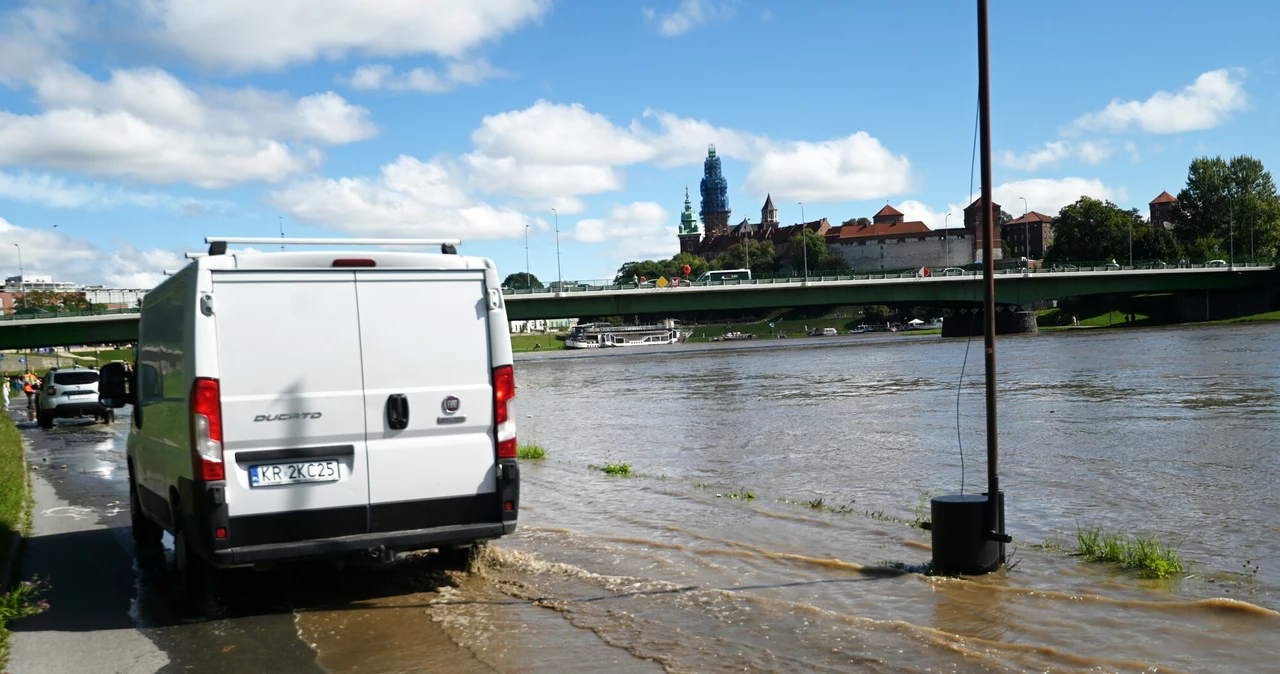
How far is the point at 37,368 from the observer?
310ft

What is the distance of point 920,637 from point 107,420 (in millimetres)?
28879

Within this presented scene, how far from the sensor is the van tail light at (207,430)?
6.26 m

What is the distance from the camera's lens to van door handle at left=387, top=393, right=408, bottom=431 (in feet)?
21.9

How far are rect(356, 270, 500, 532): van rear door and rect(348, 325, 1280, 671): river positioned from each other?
2.45ft

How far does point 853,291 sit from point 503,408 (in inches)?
2775

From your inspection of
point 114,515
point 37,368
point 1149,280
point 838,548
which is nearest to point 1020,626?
point 838,548

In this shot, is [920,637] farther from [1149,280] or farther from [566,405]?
[1149,280]

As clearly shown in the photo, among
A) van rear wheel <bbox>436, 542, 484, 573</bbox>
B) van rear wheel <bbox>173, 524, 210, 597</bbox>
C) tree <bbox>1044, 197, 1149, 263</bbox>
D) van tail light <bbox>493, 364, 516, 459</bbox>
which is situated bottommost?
van rear wheel <bbox>436, 542, 484, 573</bbox>

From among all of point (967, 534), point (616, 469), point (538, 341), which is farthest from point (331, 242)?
point (538, 341)

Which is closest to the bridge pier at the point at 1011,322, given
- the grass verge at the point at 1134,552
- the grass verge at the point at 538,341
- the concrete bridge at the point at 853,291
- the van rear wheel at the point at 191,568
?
the concrete bridge at the point at 853,291

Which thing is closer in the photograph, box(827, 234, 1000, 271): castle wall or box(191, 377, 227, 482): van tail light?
box(191, 377, 227, 482): van tail light

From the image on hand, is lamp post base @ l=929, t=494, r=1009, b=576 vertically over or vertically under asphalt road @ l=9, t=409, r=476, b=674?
over

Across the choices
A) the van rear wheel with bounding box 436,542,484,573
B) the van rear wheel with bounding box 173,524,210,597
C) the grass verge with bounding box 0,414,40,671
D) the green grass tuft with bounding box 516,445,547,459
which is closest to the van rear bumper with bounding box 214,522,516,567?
the van rear wheel with bounding box 173,524,210,597

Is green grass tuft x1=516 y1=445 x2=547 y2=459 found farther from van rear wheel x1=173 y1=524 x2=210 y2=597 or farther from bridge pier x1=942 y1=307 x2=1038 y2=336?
bridge pier x1=942 y1=307 x2=1038 y2=336
